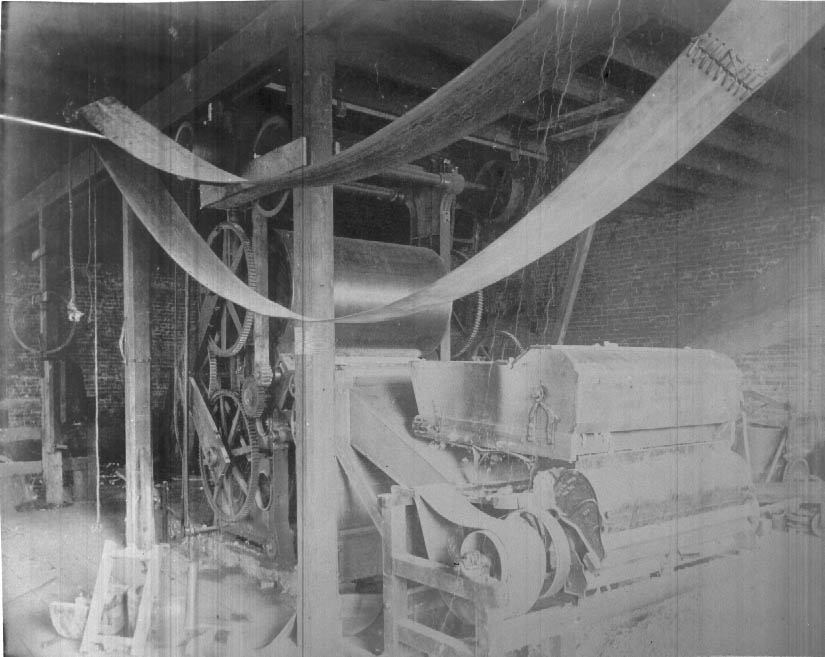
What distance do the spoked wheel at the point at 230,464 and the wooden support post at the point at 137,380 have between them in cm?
44

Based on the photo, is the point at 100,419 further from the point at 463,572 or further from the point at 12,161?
the point at 463,572

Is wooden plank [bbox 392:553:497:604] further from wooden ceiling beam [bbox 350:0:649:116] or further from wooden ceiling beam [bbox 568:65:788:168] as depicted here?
wooden ceiling beam [bbox 568:65:788:168]

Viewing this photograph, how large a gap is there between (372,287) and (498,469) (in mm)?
1532

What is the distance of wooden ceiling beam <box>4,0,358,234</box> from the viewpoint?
3.23m

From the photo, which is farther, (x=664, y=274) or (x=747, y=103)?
(x=664, y=274)

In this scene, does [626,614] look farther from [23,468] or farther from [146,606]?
[23,468]

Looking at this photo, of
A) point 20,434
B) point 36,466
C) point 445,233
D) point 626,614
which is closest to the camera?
point 626,614

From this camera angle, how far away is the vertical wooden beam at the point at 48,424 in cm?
604

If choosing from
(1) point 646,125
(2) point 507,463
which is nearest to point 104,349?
(2) point 507,463

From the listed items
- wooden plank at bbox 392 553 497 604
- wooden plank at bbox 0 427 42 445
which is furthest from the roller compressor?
wooden plank at bbox 0 427 42 445

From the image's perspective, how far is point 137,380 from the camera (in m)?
4.36

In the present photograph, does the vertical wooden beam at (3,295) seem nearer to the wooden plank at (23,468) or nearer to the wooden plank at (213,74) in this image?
the wooden plank at (213,74)

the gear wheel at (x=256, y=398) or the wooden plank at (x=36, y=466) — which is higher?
the gear wheel at (x=256, y=398)

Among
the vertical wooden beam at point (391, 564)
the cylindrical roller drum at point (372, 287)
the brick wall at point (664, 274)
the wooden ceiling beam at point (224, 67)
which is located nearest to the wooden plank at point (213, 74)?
the wooden ceiling beam at point (224, 67)
